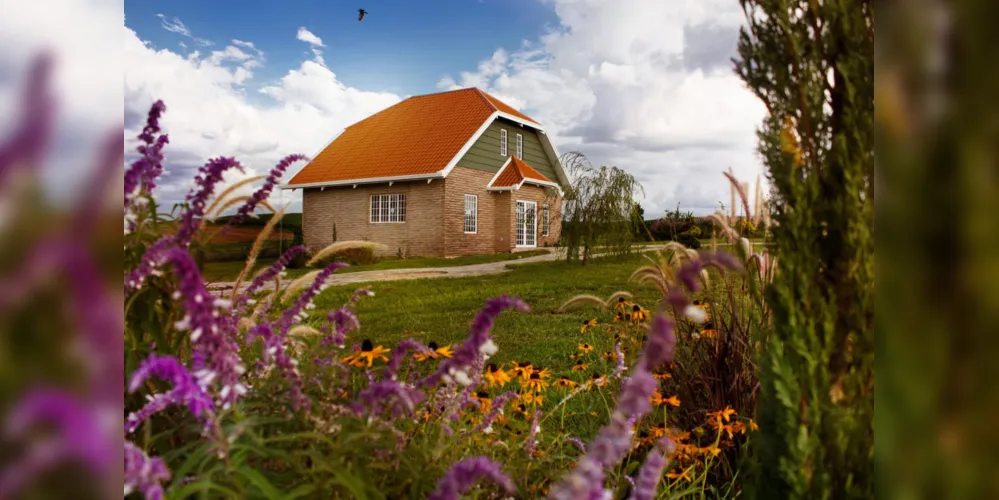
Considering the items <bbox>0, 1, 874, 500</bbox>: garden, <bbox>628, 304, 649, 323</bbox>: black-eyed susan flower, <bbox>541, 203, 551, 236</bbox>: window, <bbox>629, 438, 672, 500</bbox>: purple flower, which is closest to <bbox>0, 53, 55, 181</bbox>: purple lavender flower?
<bbox>0, 1, 874, 500</bbox>: garden

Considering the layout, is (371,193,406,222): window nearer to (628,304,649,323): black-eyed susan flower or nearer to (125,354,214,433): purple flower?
(628,304,649,323): black-eyed susan flower

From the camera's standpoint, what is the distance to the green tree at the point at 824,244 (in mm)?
1170

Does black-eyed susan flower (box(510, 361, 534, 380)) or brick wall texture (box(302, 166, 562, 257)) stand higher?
brick wall texture (box(302, 166, 562, 257))

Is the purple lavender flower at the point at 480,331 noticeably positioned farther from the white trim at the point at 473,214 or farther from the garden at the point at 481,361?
the white trim at the point at 473,214

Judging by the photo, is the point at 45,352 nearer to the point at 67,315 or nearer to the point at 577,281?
the point at 67,315

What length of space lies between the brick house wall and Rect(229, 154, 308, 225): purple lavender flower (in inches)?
455

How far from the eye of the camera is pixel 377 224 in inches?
535

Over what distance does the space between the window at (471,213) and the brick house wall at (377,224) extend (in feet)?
4.81

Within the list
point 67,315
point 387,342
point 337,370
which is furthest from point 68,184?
point 387,342

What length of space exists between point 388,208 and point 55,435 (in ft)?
44.2

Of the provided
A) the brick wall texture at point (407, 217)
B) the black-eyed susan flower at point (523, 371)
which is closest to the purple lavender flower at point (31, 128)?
the black-eyed susan flower at point (523, 371)

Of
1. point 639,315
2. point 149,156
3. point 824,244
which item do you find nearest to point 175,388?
point 149,156

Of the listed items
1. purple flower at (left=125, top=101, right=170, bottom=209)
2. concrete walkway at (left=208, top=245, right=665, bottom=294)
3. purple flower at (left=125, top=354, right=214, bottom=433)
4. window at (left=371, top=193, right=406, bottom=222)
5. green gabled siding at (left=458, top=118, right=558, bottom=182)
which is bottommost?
concrete walkway at (left=208, top=245, right=665, bottom=294)

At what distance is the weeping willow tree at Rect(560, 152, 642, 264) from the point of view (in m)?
12.5
